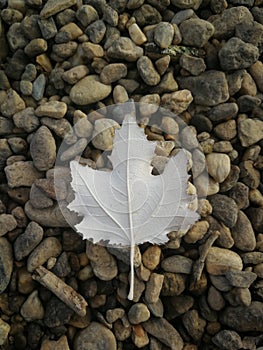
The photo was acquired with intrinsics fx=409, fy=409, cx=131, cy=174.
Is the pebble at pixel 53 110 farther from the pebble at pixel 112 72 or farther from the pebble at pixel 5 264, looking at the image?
the pebble at pixel 5 264

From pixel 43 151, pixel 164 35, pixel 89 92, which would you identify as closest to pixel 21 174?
pixel 43 151

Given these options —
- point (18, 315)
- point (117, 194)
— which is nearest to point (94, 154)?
point (117, 194)

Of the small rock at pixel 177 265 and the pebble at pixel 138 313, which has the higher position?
the small rock at pixel 177 265

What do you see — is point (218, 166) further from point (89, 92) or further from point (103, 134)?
point (89, 92)

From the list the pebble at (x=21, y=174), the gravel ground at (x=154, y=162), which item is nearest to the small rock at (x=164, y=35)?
the gravel ground at (x=154, y=162)

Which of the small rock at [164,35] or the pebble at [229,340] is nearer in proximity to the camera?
the pebble at [229,340]

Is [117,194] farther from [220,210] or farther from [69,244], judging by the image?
[220,210]

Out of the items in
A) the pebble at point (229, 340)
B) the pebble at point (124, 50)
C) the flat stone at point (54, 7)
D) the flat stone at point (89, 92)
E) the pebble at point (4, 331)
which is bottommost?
the pebble at point (4, 331)

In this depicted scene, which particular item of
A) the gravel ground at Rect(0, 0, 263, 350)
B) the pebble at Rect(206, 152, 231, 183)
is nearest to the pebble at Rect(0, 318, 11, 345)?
the gravel ground at Rect(0, 0, 263, 350)
